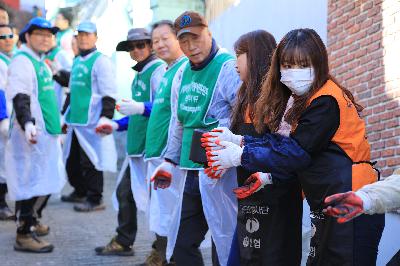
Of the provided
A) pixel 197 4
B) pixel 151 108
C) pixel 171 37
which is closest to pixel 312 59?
pixel 171 37

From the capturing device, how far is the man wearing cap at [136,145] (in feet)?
16.8

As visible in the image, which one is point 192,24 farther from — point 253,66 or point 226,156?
point 226,156

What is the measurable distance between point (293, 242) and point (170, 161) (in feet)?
4.12

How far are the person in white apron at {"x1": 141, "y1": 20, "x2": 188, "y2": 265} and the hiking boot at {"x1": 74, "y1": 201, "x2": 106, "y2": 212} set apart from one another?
2441 millimetres

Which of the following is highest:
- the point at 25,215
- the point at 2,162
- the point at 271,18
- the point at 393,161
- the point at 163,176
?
the point at 271,18

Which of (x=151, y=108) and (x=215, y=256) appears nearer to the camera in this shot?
(x=215, y=256)

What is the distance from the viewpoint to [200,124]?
361 cm

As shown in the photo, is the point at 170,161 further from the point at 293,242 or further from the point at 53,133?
the point at 53,133

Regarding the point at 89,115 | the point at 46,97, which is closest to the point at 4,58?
the point at 89,115

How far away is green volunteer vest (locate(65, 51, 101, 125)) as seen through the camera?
684 centimetres

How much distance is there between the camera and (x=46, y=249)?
5.36m

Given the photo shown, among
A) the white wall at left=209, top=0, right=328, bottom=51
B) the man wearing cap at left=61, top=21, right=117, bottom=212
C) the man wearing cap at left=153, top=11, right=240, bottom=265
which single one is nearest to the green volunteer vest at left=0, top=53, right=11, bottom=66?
the man wearing cap at left=61, top=21, right=117, bottom=212

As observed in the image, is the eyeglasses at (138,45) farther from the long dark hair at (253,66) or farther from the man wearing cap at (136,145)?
the long dark hair at (253,66)

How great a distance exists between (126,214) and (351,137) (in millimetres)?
3095
